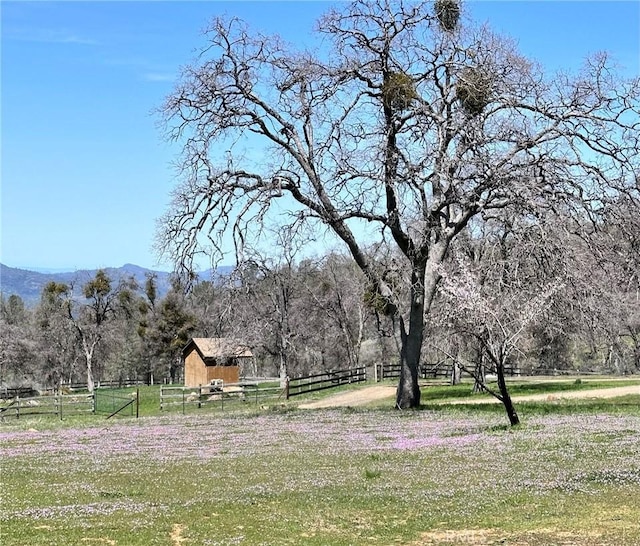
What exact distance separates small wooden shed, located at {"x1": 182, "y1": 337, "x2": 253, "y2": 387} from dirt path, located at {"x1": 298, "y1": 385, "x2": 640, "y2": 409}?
1642 centimetres

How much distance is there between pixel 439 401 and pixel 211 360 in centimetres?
2963

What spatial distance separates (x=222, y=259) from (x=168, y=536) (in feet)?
49.2

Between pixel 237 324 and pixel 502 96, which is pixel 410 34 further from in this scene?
pixel 237 324

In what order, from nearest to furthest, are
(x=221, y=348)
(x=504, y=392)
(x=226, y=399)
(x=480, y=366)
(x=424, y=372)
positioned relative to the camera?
(x=504, y=392) < (x=480, y=366) < (x=226, y=399) < (x=424, y=372) < (x=221, y=348)

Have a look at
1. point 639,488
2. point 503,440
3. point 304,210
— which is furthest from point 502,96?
point 639,488

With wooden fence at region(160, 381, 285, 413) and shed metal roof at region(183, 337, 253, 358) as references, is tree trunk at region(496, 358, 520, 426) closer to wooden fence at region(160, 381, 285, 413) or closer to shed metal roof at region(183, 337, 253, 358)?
wooden fence at region(160, 381, 285, 413)

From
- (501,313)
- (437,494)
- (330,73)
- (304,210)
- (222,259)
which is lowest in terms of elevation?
(437,494)

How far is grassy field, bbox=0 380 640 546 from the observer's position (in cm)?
Answer: 846

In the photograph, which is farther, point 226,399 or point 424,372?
point 424,372

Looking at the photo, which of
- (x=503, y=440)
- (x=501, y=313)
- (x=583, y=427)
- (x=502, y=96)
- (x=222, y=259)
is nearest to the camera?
(x=503, y=440)

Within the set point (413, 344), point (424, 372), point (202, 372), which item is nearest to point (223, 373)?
point (202, 372)

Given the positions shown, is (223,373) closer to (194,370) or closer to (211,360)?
(211,360)

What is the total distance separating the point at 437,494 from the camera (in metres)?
10.6

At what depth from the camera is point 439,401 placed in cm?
3023
